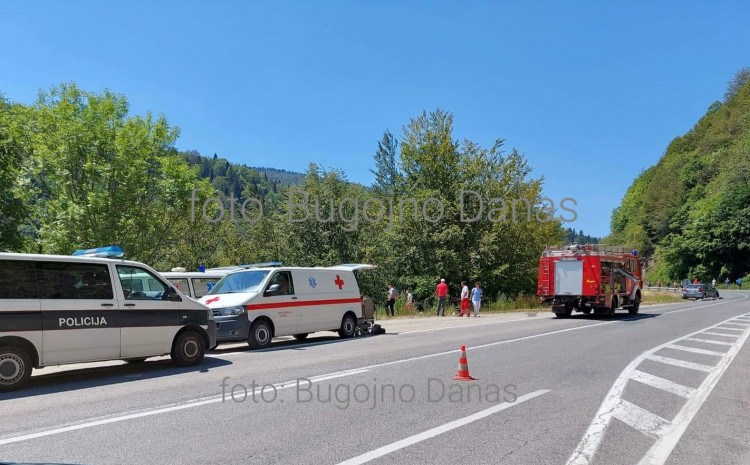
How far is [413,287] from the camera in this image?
37.4 m

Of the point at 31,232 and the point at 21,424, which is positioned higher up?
the point at 31,232

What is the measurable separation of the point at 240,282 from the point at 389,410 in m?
8.32

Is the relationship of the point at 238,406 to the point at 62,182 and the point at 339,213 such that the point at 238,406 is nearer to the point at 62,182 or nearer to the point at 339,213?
the point at 62,182

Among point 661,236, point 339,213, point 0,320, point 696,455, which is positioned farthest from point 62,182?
point 661,236

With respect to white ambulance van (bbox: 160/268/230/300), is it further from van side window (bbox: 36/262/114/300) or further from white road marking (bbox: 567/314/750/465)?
white road marking (bbox: 567/314/750/465)

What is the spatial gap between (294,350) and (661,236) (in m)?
101

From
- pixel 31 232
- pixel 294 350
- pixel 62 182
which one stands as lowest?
pixel 294 350

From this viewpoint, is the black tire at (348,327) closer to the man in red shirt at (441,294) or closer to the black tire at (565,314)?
the man in red shirt at (441,294)

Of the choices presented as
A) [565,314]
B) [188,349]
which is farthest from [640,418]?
[565,314]

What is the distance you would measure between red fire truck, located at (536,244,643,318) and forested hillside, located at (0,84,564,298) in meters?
10.4

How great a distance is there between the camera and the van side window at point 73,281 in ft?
29.6

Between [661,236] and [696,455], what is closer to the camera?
[696,455]

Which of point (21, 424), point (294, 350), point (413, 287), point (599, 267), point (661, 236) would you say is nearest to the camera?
point (21, 424)

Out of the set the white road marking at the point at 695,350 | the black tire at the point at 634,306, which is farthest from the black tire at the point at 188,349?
the black tire at the point at 634,306
